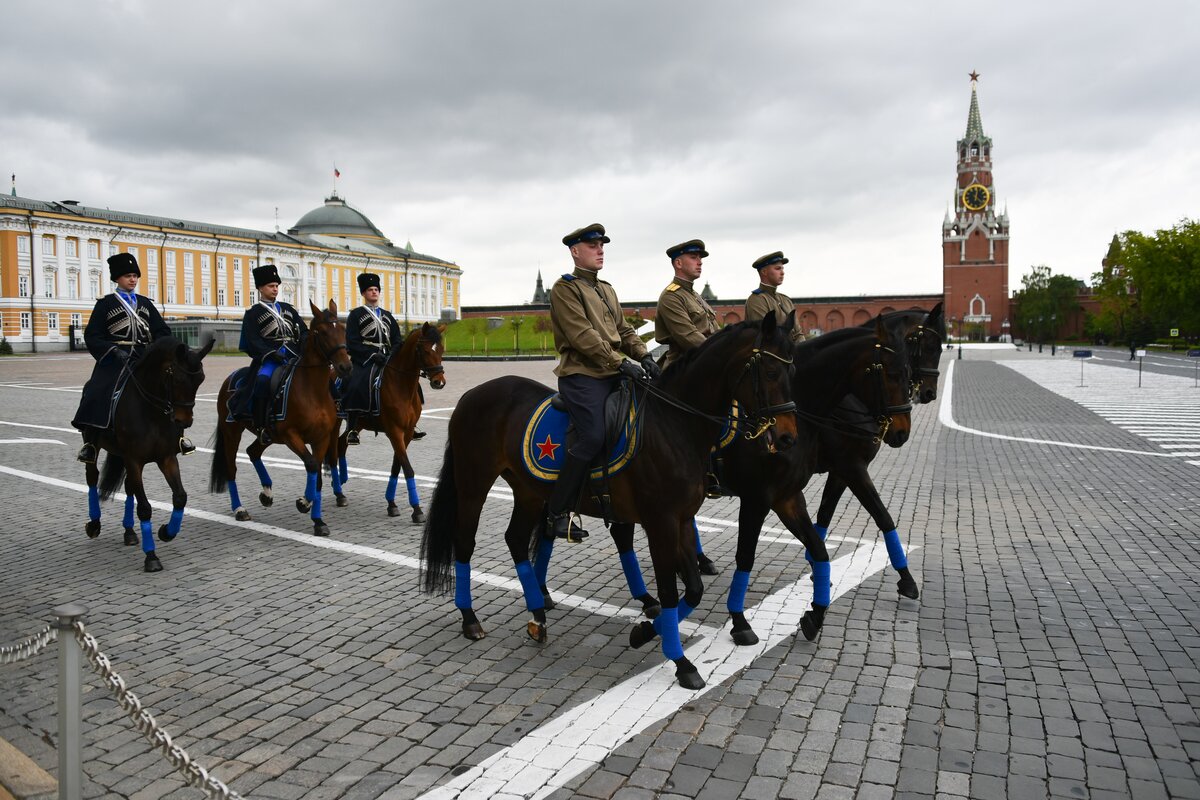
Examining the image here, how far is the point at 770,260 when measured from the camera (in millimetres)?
7480

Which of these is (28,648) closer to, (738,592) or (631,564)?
(631,564)

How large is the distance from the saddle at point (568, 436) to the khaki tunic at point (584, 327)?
205 mm

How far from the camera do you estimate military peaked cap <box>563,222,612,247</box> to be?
17.8 feet

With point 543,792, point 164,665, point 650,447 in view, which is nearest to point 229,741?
point 164,665

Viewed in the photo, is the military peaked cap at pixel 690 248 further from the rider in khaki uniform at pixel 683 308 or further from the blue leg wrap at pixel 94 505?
the blue leg wrap at pixel 94 505

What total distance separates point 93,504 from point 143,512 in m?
1.48

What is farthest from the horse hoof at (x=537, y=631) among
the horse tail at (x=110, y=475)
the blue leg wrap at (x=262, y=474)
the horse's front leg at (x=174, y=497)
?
the blue leg wrap at (x=262, y=474)

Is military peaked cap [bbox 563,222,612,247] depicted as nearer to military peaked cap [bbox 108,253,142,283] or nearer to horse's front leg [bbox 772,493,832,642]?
horse's front leg [bbox 772,493,832,642]

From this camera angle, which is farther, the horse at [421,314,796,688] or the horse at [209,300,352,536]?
the horse at [209,300,352,536]

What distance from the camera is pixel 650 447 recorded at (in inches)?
199

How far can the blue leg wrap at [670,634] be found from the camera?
4.93 m

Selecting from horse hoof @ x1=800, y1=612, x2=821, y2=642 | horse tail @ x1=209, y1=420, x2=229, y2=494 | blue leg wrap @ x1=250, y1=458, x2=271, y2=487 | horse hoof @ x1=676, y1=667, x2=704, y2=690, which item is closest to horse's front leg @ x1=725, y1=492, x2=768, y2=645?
horse hoof @ x1=800, y1=612, x2=821, y2=642

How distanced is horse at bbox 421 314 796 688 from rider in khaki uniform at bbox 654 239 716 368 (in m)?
1.26

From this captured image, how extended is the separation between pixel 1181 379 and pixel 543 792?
38589 mm
